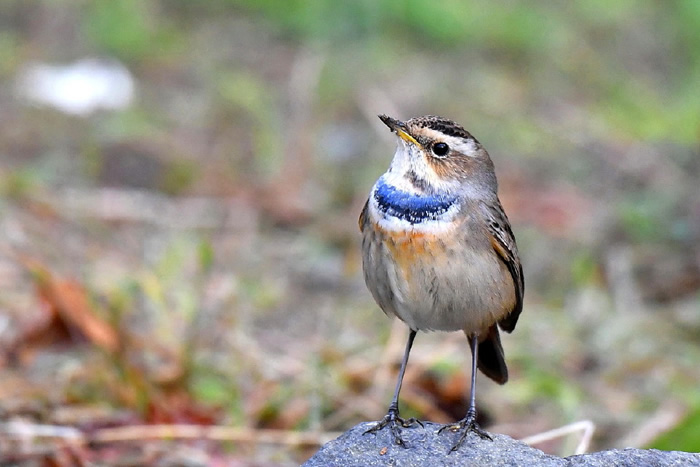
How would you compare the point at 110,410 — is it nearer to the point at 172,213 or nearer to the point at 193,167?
the point at 172,213

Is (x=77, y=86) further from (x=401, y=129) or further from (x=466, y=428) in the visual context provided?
(x=466, y=428)

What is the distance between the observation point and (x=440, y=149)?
457 cm

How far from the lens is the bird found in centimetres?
431

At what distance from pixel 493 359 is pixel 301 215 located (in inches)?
168

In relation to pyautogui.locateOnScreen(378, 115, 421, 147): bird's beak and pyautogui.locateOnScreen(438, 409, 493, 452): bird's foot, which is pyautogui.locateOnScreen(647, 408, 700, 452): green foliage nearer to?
pyautogui.locateOnScreen(438, 409, 493, 452): bird's foot

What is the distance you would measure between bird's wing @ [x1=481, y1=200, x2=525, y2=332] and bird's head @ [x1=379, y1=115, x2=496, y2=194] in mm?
123

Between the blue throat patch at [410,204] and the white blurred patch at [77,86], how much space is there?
6.49 meters

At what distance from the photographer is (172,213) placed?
8648 mm

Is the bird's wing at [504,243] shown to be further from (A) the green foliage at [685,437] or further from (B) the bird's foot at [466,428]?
(A) the green foliage at [685,437]

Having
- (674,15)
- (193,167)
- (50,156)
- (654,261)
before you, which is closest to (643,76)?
(674,15)

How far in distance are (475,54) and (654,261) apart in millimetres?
5220

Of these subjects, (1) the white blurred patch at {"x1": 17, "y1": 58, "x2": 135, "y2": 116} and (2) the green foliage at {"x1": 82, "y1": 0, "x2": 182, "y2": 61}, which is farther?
(2) the green foliage at {"x1": 82, "y1": 0, "x2": 182, "y2": 61}

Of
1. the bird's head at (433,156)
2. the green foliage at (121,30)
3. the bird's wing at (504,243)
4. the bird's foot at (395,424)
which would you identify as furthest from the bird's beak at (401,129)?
the green foliage at (121,30)

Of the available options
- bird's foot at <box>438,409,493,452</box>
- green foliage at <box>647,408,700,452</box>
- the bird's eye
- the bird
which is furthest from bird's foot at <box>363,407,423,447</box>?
green foliage at <box>647,408,700,452</box>
